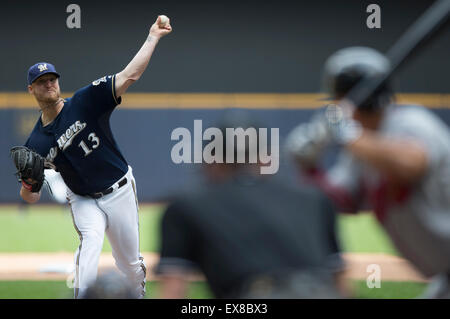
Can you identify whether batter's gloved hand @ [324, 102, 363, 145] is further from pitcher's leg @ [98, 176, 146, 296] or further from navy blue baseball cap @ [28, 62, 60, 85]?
navy blue baseball cap @ [28, 62, 60, 85]

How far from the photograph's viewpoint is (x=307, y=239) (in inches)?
77.1

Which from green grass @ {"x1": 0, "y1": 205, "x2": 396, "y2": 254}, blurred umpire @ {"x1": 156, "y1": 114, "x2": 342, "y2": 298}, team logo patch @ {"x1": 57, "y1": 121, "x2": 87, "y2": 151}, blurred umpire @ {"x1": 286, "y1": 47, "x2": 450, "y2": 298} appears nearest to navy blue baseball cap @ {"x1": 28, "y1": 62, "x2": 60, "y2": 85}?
team logo patch @ {"x1": 57, "y1": 121, "x2": 87, "y2": 151}

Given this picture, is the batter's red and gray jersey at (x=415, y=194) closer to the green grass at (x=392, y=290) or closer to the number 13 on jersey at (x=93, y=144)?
the number 13 on jersey at (x=93, y=144)

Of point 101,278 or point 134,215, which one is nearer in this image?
point 101,278

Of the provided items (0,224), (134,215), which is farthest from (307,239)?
(0,224)

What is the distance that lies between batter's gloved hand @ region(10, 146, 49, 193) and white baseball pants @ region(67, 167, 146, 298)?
0.90 ft

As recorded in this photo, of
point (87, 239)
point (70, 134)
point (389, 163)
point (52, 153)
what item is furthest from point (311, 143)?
point (52, 153)

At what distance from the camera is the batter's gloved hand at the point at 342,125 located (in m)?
2.26

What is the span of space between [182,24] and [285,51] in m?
2.37

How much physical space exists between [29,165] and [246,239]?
8.79ft

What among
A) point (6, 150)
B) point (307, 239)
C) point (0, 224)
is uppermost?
point (6, 150)

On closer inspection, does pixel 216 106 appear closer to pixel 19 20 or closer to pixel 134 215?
pixel 19 20

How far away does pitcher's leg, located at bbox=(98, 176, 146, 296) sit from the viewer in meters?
4.38

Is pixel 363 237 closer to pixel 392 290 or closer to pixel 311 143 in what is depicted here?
pixel 392 290
